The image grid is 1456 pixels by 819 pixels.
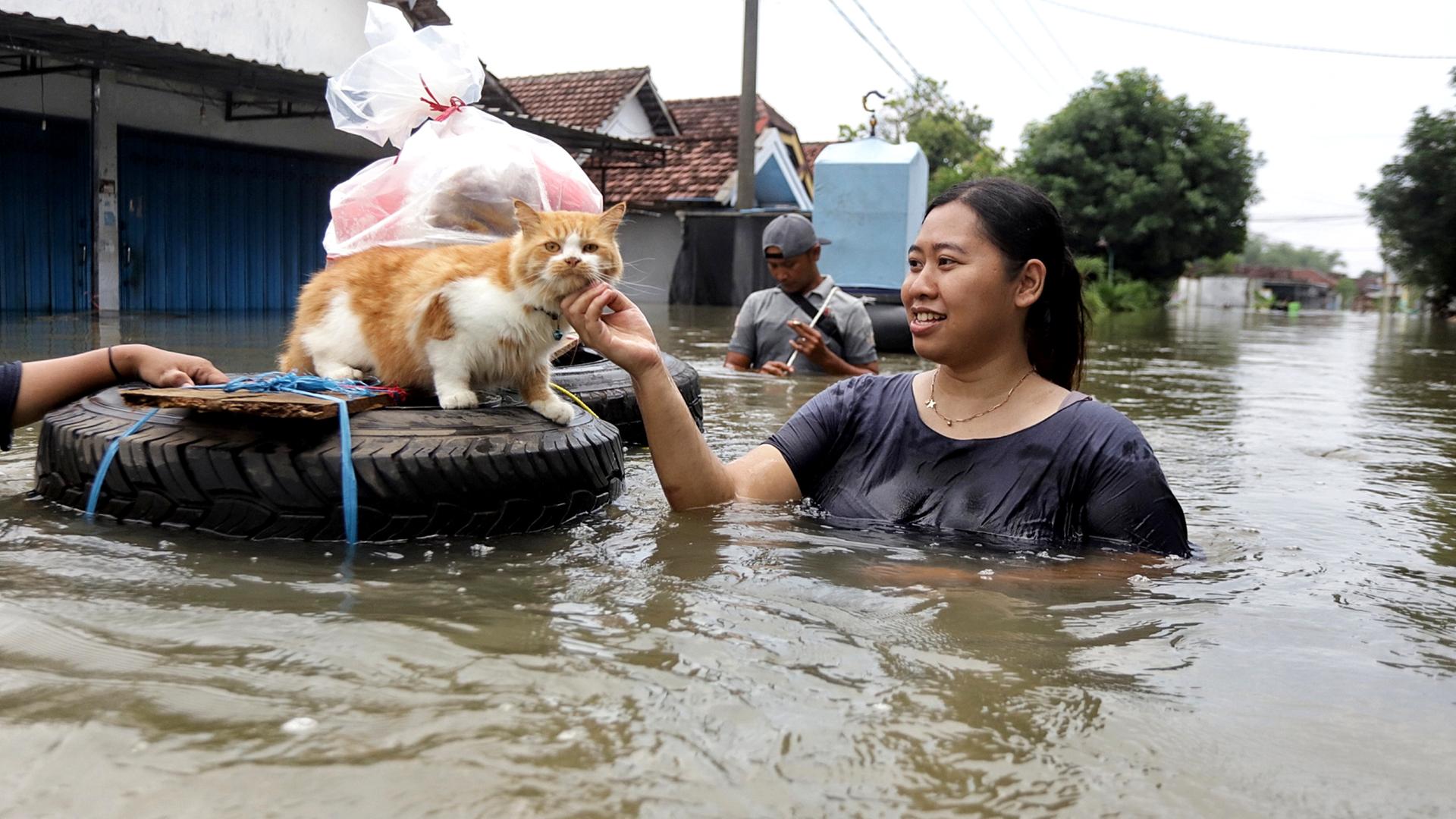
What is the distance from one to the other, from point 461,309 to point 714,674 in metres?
1.54

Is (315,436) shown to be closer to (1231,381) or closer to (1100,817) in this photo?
(1100,817)

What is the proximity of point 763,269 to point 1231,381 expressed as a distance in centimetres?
1286

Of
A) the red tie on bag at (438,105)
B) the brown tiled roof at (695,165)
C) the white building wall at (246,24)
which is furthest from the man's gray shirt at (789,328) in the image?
the brown tiled roof at (695,165)

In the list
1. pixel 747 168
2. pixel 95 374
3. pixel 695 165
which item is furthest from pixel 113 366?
pixel 695 165

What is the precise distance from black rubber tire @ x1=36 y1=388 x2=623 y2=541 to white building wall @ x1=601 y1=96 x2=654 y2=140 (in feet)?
Answer: 66.4

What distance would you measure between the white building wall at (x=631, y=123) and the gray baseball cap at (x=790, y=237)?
16.0 metres

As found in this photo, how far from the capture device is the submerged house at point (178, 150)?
40.3 feet

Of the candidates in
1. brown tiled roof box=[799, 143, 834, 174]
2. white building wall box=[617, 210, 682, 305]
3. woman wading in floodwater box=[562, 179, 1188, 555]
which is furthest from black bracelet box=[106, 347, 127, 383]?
brown tiled roof box=[799, 143, 834, 174]

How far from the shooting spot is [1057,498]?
9.98 ft

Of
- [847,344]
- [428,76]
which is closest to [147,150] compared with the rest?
[847,344]

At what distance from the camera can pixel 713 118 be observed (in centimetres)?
2808

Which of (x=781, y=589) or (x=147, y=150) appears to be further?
(x=147, y=150)

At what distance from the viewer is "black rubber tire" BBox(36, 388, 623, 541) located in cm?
307

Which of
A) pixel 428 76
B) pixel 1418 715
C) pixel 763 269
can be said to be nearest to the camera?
pixel 1418 715
